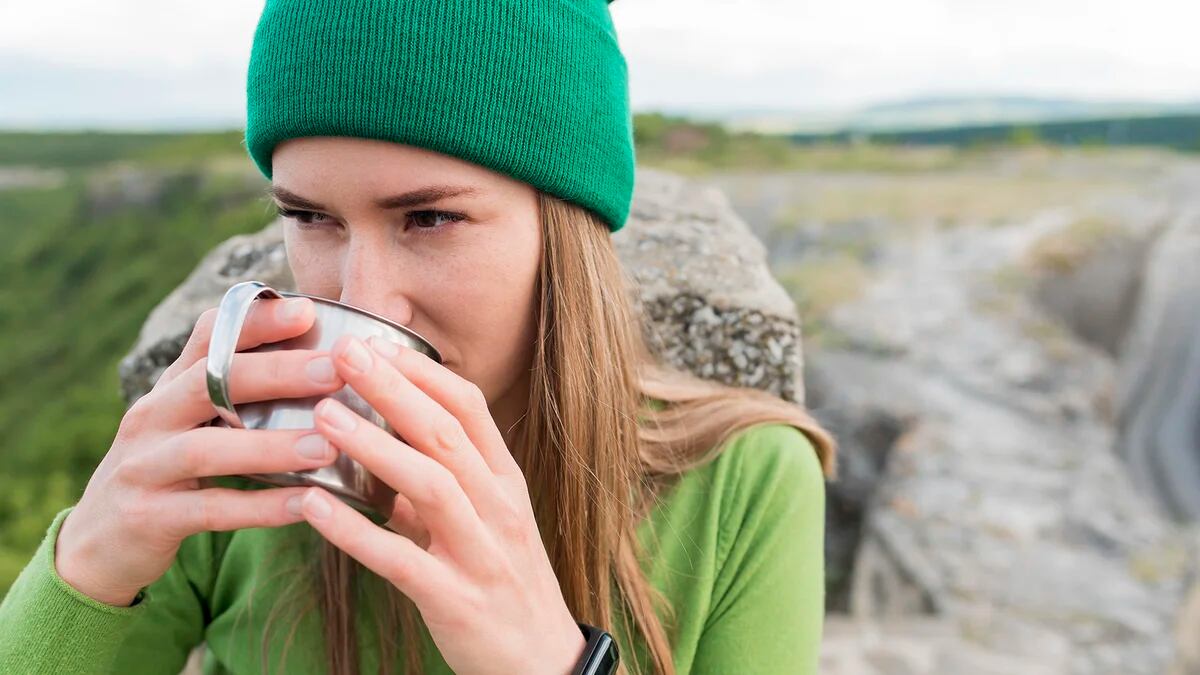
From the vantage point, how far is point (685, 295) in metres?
2.10

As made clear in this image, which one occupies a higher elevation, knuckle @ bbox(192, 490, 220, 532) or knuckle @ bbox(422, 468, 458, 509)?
knuckle @ bbox(422, 468, 458, 509)

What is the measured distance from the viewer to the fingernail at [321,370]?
40.1 inches

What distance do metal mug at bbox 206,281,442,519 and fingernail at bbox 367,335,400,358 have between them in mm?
13

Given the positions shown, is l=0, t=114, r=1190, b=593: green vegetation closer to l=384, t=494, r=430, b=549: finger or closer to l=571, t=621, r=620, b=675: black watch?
l=384, t=494, r=430, b=549: finger

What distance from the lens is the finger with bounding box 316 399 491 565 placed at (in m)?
0.99

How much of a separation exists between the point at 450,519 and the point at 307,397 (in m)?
0.21

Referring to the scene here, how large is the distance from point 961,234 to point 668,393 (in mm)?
5459

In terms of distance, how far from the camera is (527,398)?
170 centimetres

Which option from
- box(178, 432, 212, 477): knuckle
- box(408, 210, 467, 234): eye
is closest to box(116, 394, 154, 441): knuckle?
box(178, 432, 212, 477): knuckle

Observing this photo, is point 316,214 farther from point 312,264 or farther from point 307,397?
point 307,397

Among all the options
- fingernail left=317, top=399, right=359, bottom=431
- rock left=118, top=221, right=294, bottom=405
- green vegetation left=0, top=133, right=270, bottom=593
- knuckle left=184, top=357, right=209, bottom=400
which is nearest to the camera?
fingernail left=317, top=399, right=359, bottom=431

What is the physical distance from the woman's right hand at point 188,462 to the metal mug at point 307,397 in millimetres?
Result: 13

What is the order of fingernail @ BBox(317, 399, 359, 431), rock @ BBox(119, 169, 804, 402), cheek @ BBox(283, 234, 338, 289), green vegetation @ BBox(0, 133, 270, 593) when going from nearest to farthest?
1. fingernail @ BBox(317, 399, 359, 431)
2. cheek @ BBox(283, 234, 338, 289)
3. rock @ BBox(119, 169, 804, 402)
4. green vegetation @ BBox(0, 133, 270, 593)

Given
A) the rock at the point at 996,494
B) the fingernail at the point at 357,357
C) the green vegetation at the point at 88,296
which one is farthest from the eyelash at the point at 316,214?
the green vegetation at the point at 88,296
